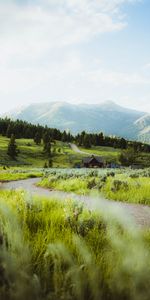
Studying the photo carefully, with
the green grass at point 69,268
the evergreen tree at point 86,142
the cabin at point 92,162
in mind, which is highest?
the evergreen tree at point 86,142

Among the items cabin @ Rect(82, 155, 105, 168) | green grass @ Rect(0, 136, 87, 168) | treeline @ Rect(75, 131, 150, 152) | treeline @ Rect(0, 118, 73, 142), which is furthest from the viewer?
treeline @ Rect(75, 131, 150, 152)

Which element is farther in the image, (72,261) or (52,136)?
(52,136)

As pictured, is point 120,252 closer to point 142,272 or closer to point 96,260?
point 96,260

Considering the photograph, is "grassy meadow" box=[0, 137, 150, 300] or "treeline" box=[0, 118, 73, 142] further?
"treeline" box=[0, 118, 73, 142]

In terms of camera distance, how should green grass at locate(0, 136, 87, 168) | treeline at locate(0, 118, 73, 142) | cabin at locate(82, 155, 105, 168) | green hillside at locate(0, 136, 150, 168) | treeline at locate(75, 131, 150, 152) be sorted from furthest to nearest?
treeline at locate(75, 131, 150, 152)
treeline at locate(0, 118, 73, 142)
green hillside at locate(0, 136, 150, 168)
cabin at locate(82, 155, 105, 168)
green grass at locate(0, 136, 87, 168)

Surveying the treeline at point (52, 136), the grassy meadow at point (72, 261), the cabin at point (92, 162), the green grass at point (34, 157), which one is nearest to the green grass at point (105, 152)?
the treeline at point (52, 136)

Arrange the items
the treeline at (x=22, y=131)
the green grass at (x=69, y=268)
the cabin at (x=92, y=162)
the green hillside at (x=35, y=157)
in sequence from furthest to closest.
Result: 1. the treeline at (x=22, y=131)
2. the cabin at (x=92, y=162)
3. the green hillside at (x=35, y=157)
4. the green grass at (x=69, y=268)

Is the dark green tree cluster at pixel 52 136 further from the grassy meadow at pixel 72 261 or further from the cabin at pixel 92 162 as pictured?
the grassy meadow at pixel 72 261

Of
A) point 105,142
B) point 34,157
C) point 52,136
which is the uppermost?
point 52,136

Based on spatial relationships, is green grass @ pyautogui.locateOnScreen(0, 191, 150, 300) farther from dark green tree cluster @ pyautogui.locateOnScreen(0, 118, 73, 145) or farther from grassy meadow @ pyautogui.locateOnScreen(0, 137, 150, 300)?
dark green tree cluster @ pyautogui.locateOnScreen(0, 118, 73, 145)

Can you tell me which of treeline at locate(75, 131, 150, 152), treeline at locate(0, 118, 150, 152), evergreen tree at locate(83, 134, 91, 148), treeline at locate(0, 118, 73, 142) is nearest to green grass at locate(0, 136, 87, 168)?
treeline at locate(0, 118, 150, 152)

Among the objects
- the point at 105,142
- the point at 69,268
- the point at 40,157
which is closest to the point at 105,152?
Result: the point at 105,142

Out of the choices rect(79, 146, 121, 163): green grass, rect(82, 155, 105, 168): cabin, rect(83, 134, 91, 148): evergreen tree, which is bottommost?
rect(82, 155, 105, 168): cabin

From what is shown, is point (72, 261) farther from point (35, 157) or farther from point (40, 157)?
point (40, 157)
